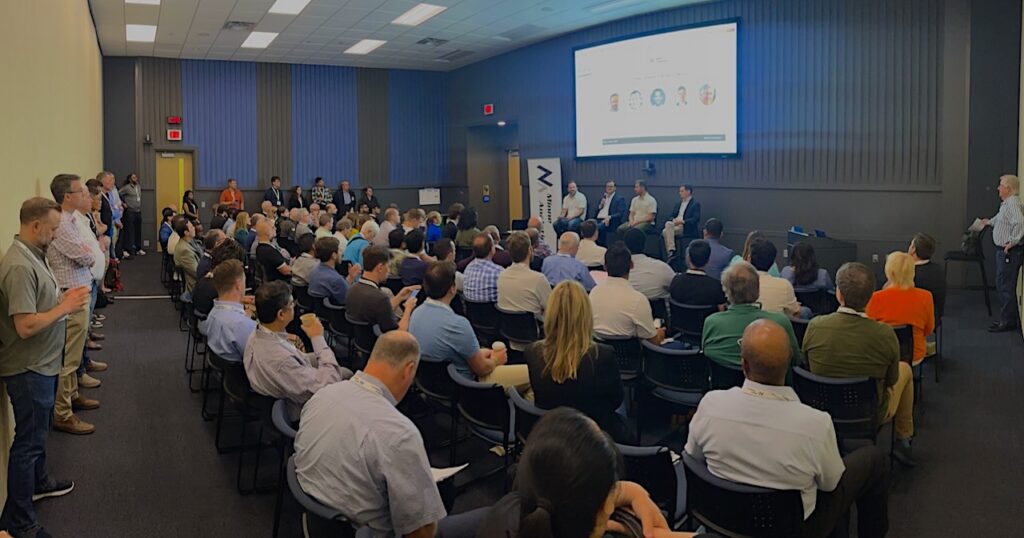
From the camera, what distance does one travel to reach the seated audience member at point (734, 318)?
14.2ft

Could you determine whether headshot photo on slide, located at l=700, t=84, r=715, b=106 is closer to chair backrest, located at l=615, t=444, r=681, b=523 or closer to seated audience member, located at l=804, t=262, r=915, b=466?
seated audience member, located at l=804, t=262, r=915, b=466

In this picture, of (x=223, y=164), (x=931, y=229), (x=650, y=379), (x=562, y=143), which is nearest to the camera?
(x=650, y=379)

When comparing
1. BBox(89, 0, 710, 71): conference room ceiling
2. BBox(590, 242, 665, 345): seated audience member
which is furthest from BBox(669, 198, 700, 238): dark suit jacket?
BBox(590, 242, 665, 345): seated audience member

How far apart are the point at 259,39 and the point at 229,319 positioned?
39.8 ft

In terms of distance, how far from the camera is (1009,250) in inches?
307

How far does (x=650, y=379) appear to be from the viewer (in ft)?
15.4

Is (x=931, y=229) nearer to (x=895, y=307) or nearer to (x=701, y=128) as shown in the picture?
(x=701, y=128)

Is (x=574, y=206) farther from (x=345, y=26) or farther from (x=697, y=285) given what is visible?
(x=697, y=285)

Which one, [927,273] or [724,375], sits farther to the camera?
[927,273]

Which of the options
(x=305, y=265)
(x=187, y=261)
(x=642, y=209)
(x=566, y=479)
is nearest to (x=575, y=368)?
(x=566, y=479)

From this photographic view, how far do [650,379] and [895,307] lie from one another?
1762 millimetres

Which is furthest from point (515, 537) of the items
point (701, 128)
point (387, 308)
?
point (701, 128)

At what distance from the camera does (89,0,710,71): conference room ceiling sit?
1248 centimetres

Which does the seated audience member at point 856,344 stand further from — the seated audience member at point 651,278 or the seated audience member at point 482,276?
the seated audience member at point 482,276
